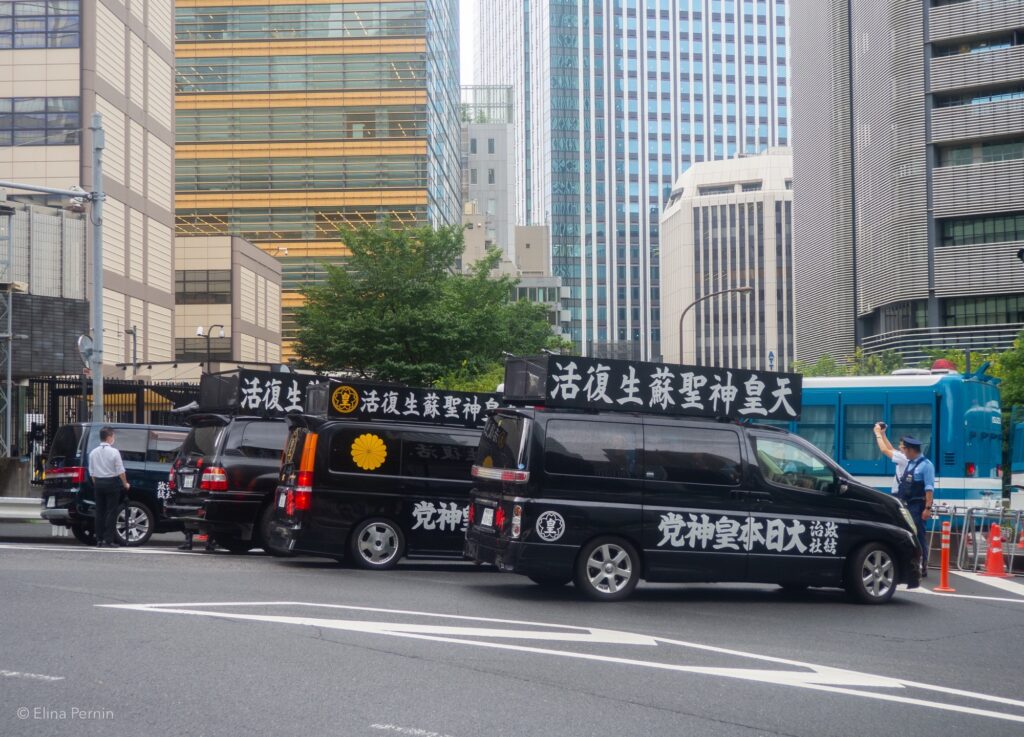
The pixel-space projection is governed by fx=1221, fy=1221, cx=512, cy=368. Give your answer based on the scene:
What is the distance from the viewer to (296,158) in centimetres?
9450

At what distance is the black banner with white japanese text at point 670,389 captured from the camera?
12539mm

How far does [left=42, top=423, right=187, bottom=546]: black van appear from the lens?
1839cm

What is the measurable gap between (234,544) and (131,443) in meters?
2.62

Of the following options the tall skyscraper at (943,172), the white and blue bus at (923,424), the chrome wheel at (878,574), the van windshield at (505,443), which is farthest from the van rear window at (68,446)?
the tall skyscraper at (943,172)

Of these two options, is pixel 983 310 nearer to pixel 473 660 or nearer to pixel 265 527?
pixel 265 527

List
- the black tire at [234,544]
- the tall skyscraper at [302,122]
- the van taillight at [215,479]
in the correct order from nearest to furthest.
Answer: the van taillight at [215,479] → the black tire at [234,544] → the tall skyscraper at [302,122]

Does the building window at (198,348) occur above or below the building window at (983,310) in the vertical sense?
below

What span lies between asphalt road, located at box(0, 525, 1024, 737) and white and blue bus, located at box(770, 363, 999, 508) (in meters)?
7.52

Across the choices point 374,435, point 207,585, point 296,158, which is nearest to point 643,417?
point 374,435

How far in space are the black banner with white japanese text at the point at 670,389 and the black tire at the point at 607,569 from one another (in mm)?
1450

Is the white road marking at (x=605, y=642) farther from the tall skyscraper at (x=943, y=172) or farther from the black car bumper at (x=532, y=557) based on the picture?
the tall skyscraper at (x=943, y=172)

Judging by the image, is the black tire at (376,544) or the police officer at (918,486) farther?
the police officer at (918,486)

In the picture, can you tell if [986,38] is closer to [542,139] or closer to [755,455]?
[755,455]

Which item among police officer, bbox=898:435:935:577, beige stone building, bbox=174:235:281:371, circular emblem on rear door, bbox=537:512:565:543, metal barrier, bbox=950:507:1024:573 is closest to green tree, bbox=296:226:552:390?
metal barrier, bbox=950:507:1024:573
